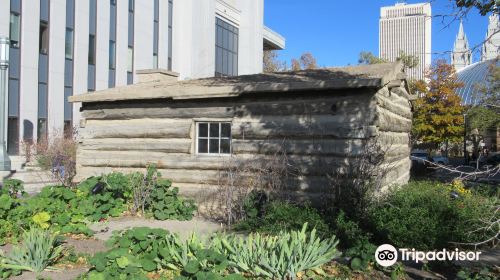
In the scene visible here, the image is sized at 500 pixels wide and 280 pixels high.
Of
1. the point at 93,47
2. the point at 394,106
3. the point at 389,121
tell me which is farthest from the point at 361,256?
the point at 93,47

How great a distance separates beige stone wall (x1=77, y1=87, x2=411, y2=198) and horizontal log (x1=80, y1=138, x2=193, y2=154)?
2 centimetres

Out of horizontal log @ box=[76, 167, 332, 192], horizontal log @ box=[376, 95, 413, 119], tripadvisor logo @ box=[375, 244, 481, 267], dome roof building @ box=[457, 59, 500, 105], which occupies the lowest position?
tripadvisor logo @ box=[375, 244, 481, 267]

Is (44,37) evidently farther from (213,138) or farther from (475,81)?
(475,81)

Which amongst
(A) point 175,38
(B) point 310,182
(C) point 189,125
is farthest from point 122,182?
(A) point 175,38

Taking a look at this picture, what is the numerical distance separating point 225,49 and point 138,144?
29.8m

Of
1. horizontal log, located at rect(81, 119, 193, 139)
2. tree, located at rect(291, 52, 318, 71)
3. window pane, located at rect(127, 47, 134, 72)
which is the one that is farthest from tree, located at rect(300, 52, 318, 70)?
horizontal log, located at rect(81, 119, 193, 139)

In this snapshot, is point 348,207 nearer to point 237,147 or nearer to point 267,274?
point 237,147

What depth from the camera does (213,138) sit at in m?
9.84

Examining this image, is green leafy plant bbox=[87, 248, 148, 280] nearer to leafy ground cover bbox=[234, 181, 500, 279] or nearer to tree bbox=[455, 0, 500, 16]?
leafy ground cover bbox=[234, 181, 500, 279]

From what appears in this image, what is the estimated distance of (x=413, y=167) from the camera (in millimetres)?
16609

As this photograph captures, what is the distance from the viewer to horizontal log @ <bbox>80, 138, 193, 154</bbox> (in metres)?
9.99

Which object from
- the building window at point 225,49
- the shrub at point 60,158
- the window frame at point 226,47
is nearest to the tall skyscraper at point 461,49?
the shrub at point 60,158

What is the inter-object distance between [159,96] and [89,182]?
7.09 feet

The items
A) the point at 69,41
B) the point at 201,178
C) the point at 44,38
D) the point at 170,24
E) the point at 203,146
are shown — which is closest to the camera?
the point at 201,178
